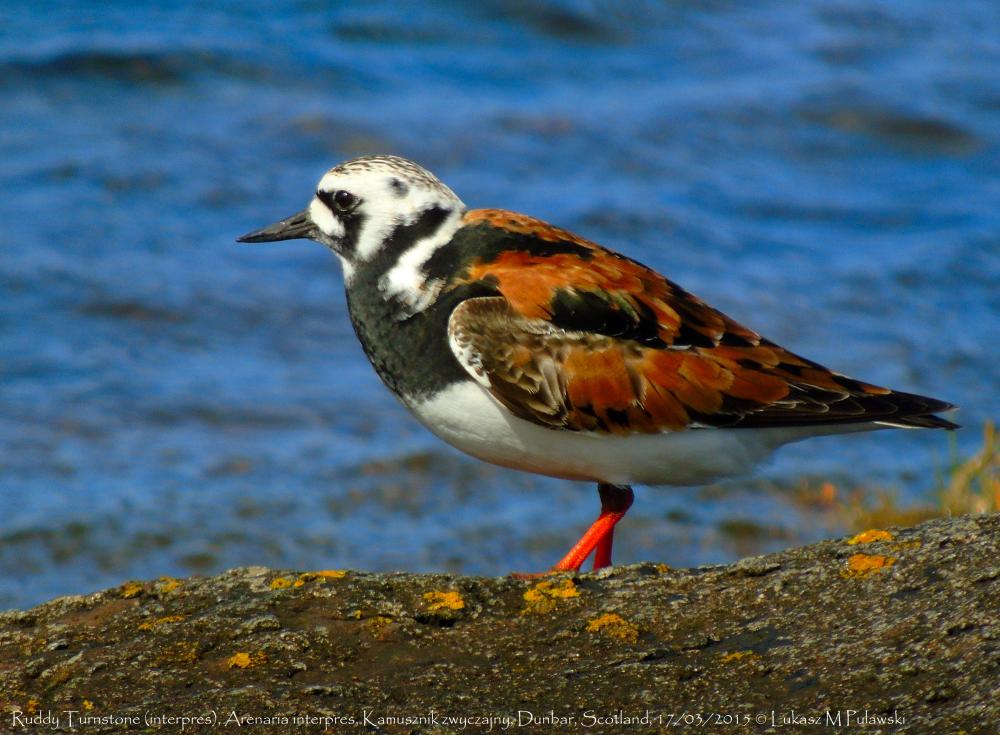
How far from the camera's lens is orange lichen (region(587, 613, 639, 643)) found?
330cm

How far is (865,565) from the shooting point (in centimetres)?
346

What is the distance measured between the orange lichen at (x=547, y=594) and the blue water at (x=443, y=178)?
3517 mm

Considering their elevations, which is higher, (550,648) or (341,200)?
(341,200)

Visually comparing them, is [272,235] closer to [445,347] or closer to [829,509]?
[445,347]

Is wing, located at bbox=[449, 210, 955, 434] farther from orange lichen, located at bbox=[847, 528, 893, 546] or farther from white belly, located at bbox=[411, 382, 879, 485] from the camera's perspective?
orange lichen, located at bbox=[847, 528, 893, 546]

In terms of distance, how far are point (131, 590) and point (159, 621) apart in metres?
0.24

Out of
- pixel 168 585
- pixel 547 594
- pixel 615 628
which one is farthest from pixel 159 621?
pixel 615 628

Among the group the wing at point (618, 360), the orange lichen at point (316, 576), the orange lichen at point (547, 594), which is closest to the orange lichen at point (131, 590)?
the orange lichen at point (316, 576)

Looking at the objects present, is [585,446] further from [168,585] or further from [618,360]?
[168,585]

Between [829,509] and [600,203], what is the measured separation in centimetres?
432

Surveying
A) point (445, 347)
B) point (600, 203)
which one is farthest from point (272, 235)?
point (600, 203)

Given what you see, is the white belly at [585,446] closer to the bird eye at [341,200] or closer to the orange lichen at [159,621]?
the bird eye at [341,200]

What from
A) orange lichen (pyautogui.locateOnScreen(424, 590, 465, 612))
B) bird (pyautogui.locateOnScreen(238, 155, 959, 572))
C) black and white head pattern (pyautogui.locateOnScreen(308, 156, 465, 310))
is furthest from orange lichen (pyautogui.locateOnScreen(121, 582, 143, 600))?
black and white head pattern (pyautogui.locateOnScreen(308, 156, 465, 310))

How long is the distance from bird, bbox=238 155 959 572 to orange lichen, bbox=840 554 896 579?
1197 mm
